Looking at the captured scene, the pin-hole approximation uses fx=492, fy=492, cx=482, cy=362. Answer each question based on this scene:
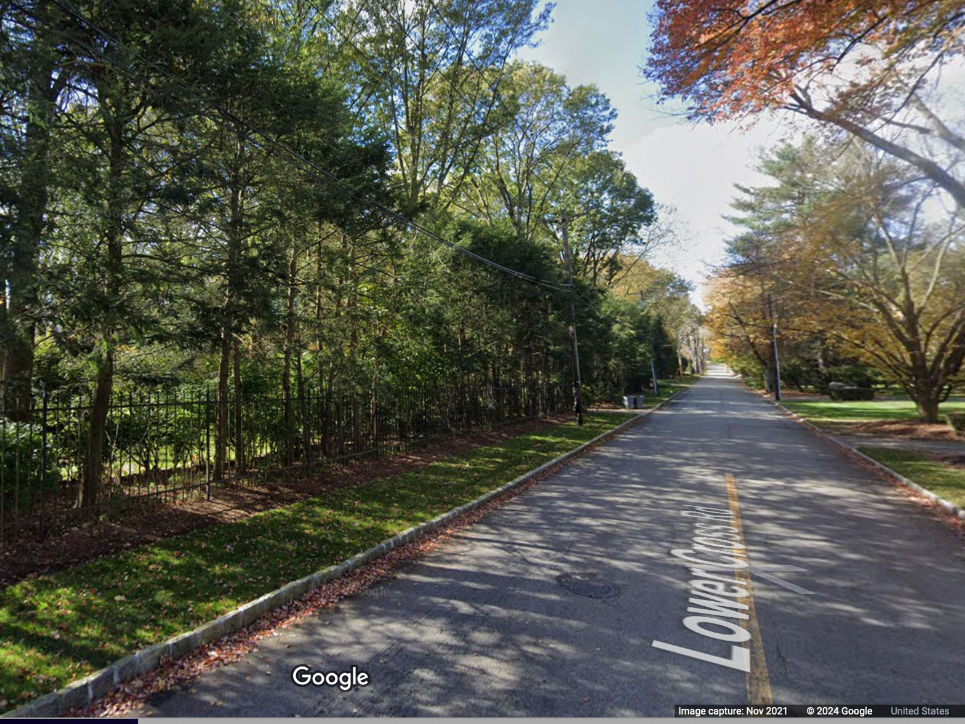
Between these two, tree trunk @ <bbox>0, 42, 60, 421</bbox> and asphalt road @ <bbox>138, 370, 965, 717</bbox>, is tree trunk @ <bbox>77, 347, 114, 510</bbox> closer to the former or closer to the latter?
tree trunk @ <bbox>0, 42, 60, 421</bbox>

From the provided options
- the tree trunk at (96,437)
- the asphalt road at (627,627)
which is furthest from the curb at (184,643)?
the tree trunk at (96,437)

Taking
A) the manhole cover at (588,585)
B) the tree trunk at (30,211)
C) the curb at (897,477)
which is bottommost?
the curb at (897,477)

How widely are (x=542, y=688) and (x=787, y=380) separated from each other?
5690 cm

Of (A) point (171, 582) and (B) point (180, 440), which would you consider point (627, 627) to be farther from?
(B) point (180, 440)

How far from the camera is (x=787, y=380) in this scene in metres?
50.9

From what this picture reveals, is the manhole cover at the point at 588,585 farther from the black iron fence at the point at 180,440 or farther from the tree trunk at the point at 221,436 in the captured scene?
the tree trunk at the point at 221,436

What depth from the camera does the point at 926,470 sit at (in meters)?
10.2

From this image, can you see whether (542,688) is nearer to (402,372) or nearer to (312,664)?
(312,664)

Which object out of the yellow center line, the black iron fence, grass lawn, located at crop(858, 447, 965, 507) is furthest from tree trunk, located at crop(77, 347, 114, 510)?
grass lawn, located at crop(858, 447, 965, 507)

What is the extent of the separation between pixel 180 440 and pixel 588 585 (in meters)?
7.10

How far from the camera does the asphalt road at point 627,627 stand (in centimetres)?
322

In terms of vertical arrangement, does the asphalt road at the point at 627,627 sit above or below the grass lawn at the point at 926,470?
above

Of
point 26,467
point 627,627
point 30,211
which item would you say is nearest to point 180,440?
point 26,467

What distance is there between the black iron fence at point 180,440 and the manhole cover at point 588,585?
18.7ft
